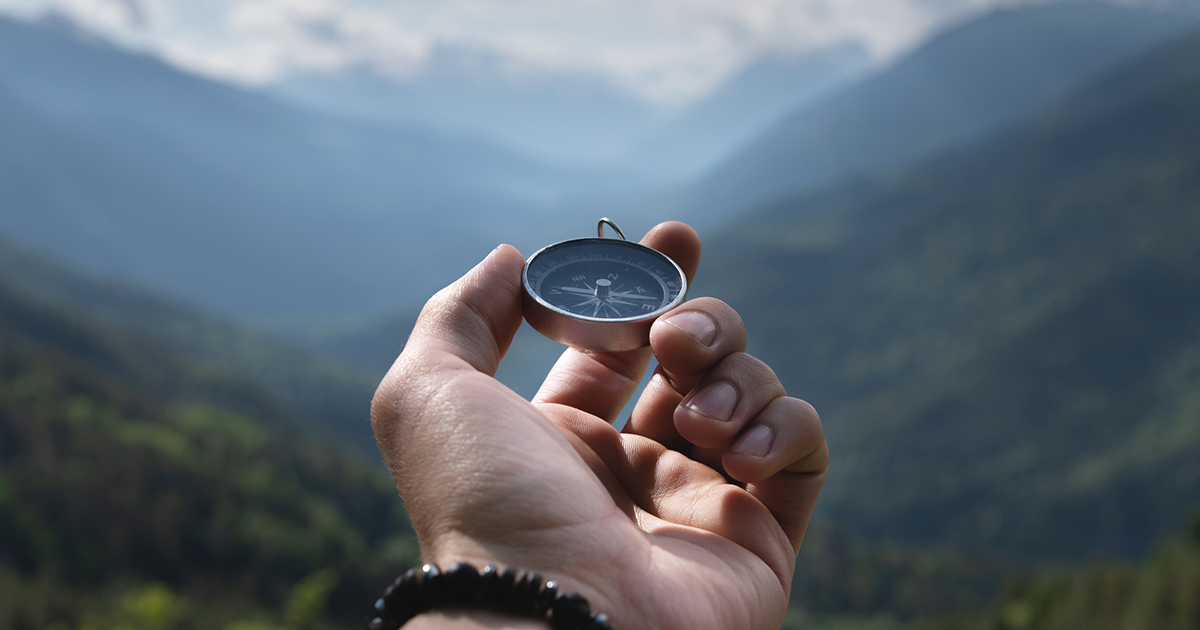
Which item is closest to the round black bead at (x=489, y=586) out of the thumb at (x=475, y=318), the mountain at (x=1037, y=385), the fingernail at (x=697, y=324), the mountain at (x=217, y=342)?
the thumb at (x=475, y=318)

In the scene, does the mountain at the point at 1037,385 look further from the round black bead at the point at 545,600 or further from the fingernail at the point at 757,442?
the round black bead at the point at 545,600

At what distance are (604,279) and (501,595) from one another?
1.85 m

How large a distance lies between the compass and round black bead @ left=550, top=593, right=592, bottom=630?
1337mm

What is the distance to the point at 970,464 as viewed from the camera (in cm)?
13550

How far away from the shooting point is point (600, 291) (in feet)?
11.2

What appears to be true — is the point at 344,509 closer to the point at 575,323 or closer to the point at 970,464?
the point at 575,323

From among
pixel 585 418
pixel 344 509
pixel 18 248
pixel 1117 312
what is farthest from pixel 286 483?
pixel 1117 312

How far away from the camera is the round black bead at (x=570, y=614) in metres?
1.99

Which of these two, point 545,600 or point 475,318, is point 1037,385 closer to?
point 475,318

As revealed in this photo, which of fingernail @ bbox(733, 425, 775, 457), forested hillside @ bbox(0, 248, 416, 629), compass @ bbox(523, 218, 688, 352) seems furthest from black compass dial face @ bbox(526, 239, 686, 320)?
forested hillside @ bbox(0, 248, 416, 629)

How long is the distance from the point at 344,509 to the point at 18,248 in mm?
140078

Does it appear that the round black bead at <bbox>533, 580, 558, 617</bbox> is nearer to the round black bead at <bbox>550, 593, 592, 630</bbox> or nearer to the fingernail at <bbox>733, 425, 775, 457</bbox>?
the round black bead at <bbox>550, 593, 592, 630</bbox>

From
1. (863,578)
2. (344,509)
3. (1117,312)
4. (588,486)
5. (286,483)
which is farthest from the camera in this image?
(1117,312)

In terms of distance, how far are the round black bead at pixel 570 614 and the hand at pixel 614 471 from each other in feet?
0.67
